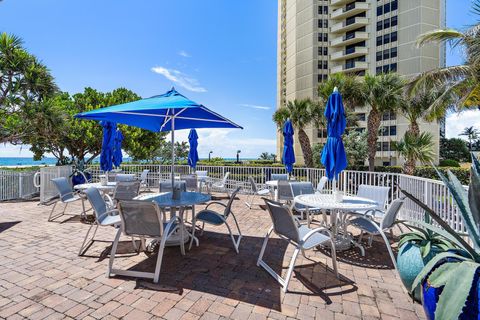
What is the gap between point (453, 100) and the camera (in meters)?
9.77

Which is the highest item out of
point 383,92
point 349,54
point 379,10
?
point 379,10

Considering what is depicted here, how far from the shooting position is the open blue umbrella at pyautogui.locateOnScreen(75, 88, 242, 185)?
363 centimetres

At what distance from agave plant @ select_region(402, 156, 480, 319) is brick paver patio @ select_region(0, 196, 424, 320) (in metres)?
0.87

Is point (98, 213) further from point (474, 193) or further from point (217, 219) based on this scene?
point (474, 193)

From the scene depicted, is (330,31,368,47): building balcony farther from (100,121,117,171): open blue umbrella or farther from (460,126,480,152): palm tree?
(100,121,117,171): open blue umbrella

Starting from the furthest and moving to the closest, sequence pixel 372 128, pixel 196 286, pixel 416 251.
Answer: pixel 372 128 < pixel 196 286 < pixel 416 251

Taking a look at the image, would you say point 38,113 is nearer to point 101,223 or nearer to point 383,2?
point 101,223

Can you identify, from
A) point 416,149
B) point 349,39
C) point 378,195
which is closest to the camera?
point 378,195

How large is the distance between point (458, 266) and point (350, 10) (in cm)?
→ 4057

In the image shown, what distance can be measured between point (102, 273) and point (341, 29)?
40.2 meters

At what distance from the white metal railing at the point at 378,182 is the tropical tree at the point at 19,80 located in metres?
3.85

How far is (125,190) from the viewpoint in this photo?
5.24 m

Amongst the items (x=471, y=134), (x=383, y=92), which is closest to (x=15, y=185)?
(x=383, y=92)

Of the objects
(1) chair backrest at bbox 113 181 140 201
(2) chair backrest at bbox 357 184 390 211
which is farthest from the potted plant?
(1) chair backrest at bbox 113 181 140 201
